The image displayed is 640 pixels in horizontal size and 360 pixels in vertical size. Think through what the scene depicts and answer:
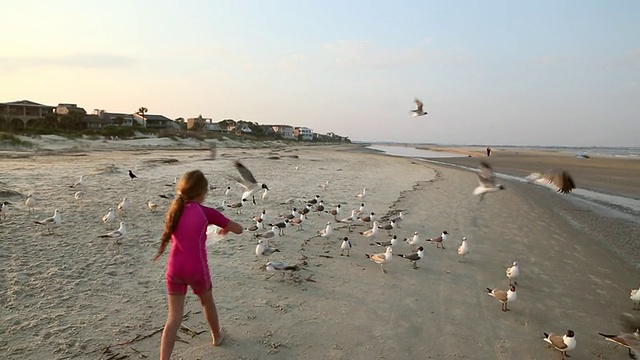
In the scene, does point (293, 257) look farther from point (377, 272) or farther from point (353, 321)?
point (353, 321)

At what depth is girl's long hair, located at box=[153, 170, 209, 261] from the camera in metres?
3.90

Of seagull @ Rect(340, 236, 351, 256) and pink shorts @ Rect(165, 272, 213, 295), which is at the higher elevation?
pink shorts @ Rect(165, 272, 213, 295)

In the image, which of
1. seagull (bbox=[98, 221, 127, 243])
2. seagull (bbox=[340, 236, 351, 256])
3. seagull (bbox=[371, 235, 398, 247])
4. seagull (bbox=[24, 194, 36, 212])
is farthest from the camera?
seagull (bbox=[24, 194, 36, 212])

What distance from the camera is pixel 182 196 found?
4.01m

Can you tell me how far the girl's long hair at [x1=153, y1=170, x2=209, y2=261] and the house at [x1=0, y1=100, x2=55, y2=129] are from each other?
65.0 meters

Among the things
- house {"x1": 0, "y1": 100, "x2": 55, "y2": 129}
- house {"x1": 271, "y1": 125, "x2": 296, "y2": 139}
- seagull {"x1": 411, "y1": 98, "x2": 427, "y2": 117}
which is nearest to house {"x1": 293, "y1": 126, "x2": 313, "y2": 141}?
house {"x1": 271, "y1": 125, "x2": 296, "y2": 139}

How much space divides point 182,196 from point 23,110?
70719mm

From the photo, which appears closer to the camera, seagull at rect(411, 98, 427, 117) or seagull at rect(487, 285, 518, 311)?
seagull at rect(487, 285, 518, 311)

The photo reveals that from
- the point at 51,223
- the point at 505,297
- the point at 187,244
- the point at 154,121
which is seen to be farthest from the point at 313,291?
the point at 154,121

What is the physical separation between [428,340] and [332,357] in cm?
147

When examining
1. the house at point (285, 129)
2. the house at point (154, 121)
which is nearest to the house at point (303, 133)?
the house at point (285, 129)

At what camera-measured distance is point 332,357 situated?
182 inches

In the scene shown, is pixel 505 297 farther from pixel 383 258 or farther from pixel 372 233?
pixel 372 233

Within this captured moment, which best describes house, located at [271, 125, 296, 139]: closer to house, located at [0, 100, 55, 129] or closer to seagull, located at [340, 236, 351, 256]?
house, located at [0, 100, 55, 129]
